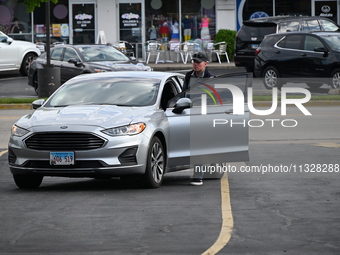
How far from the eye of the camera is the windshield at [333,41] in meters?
26.1

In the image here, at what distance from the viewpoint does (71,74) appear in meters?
26.9

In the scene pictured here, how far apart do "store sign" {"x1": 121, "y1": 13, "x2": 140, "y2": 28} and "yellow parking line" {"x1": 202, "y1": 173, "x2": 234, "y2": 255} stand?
97.7ft

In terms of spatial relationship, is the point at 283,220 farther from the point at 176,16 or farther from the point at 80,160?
the point at 176,16

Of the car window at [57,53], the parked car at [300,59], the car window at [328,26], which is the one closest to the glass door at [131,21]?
the car window at [328,26]

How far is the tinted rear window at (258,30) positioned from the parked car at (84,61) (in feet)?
21.3

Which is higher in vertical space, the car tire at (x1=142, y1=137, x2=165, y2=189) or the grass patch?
the car tire at (x1=142, y1=137, x2=165, y2=189)

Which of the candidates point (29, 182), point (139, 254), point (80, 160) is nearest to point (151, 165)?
point (80, 160)

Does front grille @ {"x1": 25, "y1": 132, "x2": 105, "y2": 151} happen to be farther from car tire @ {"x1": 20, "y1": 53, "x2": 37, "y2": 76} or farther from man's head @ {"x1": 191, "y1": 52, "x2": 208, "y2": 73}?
car tire @ {"x1": 20, "y1": 53, "x2": 37, "y2": 76}

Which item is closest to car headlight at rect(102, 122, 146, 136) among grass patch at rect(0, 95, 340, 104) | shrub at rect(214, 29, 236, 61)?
grass patch at rect(0, 95, 340, 104)

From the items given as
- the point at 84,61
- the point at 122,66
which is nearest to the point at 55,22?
the point at 84,61

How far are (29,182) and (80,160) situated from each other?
1.05 meters

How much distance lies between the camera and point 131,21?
4047 cm

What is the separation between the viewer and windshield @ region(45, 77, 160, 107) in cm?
1165

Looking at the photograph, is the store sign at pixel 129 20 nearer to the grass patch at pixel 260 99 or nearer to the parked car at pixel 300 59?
the parked car at pixel 300 59
